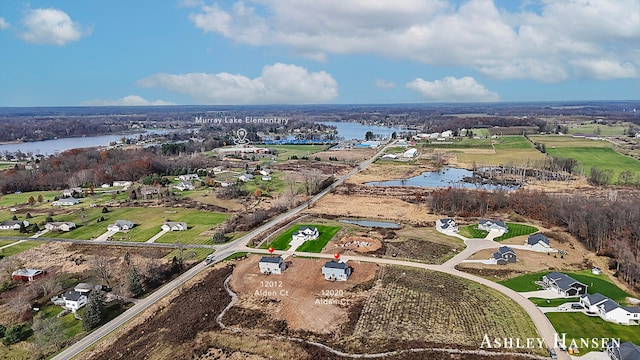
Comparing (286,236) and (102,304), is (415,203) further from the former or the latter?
(102,304)

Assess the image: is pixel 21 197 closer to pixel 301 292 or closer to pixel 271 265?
pixel 271 265

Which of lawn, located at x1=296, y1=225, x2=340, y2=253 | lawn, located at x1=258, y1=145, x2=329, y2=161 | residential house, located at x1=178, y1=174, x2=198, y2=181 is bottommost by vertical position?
lawn, located at x1=296, y1=225, x2=340, y2=253

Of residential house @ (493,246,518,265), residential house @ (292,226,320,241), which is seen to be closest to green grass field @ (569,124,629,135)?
residential house @ (493,246,518,265)

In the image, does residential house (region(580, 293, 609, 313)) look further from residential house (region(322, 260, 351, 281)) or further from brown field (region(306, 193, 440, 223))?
brown field (region(306, 193, 440, 223))

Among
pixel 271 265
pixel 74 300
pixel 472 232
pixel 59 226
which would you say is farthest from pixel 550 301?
pixel 59 226

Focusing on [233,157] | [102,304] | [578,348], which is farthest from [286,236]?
[233,157]

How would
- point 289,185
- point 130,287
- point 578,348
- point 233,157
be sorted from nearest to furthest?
point 578,348, point 130,287, point 289,185, point 233,157

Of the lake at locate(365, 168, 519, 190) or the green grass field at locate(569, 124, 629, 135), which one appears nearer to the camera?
the lake at locate(365, 168, 519, 190)
